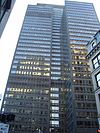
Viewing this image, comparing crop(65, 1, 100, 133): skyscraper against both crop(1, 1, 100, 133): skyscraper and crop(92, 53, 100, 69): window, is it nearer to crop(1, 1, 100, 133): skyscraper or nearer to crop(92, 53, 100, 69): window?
crop(1, 1, 100, 133): skyscraper

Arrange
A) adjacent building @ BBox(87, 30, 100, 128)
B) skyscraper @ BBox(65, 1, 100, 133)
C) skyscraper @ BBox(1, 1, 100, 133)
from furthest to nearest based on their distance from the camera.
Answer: skyscraper @ BBox(1, 1, 100, 133) → skyscraper @ BBox(65, 1, 100, 133) → adjacent building @ BBox(87, 30, 100, 128)

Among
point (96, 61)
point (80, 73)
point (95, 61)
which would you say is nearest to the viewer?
point (96, 61)

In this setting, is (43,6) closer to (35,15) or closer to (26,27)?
(35,15)

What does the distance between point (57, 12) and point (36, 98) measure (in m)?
110

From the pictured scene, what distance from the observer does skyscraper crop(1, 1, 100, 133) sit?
10306 centimetres

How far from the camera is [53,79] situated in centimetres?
13362

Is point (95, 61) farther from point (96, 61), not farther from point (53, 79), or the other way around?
point (53, 79)

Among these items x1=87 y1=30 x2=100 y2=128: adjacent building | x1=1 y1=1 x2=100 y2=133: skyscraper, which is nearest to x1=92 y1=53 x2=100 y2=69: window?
x1=87 y1=30 x2=100 y2=128: adjacent building

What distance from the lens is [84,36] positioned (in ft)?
446

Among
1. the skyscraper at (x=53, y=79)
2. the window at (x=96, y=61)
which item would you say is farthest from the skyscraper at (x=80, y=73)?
the window at (x=96, y=61)

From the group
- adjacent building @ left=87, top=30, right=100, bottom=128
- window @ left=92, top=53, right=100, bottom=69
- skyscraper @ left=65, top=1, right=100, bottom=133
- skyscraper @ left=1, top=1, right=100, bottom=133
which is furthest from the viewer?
skyscraper @ left=1, top=1, right=100, bottom=133

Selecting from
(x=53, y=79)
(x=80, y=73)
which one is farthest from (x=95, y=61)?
(x=53, y=79)

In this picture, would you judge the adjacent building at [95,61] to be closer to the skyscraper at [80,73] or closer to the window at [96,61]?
the window at [96,61]

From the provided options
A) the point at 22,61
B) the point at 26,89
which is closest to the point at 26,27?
the point at 22,61
